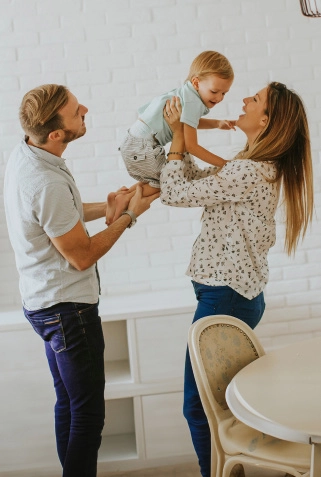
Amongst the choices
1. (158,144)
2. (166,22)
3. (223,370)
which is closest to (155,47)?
(166,22)

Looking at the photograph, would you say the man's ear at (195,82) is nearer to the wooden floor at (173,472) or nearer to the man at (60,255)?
the man at (60,255)

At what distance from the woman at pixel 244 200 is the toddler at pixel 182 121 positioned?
5 cm

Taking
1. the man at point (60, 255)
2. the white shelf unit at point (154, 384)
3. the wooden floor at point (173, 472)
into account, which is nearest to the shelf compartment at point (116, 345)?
the white shelf unit at point (154, 384)

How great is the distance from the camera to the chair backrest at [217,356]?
7.86 ft

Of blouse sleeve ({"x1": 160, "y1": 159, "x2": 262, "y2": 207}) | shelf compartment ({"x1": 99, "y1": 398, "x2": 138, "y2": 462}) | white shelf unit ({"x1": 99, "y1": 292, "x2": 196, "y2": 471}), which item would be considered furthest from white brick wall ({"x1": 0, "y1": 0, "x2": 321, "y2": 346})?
blouse sleeve ({"x1": 160, "y1": 159, "x2": 262, "y2": 207})

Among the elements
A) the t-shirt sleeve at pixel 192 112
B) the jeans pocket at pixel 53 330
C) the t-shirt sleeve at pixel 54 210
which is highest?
the t-shirt sleeve at pixel 192 112

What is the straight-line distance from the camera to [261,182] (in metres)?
2.58

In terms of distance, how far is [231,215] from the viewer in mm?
2635

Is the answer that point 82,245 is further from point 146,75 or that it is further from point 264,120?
point 146,75

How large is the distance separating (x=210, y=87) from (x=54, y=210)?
812mm

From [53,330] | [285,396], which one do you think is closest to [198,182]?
[53,330]

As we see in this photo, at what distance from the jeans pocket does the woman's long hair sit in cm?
91

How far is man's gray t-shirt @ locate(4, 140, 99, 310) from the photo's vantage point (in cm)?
238

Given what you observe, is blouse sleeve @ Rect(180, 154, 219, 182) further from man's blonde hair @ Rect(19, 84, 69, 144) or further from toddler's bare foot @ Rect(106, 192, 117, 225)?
man's blonde hair @ Rect(19, 84, 69, 144)
